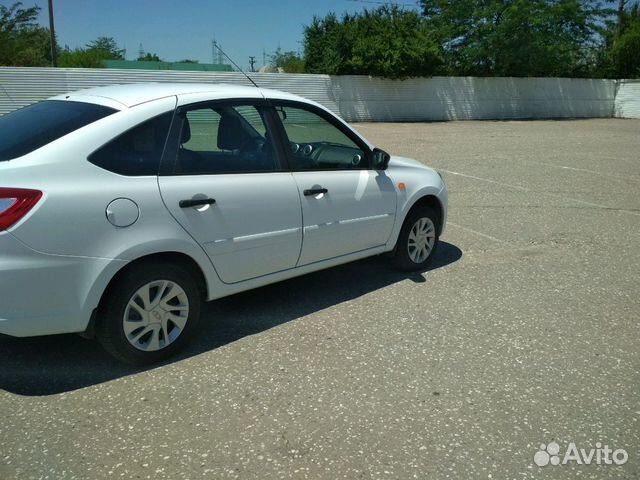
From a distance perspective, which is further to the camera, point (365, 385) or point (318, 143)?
point (318, 143)

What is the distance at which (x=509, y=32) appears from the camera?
29766mm

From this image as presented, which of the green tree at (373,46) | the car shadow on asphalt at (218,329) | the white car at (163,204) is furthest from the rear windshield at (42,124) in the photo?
the green tree at (373,46)

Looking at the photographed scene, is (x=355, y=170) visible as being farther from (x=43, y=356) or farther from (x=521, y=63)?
(x=521, y=63)

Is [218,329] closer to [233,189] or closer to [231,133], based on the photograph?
[233,189]

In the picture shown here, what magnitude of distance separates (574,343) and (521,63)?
2973 cm

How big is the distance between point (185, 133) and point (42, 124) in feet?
2.80

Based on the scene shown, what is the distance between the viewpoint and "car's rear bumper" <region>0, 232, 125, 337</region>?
302 centimetres

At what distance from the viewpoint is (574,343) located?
415 centimetres

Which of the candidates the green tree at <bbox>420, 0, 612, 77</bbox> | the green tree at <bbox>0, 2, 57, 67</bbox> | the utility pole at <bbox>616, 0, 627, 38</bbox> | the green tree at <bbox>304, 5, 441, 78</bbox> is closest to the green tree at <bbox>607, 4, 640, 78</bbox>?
A: the utility pole at <bbox>616, 0, 627, 38</bbox>

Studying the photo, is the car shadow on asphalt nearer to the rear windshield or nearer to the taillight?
the taillight

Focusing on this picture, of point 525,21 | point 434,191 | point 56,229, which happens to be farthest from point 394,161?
point 525,21

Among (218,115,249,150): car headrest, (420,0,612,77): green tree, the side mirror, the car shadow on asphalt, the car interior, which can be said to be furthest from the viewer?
(420,0,612,77): green tree

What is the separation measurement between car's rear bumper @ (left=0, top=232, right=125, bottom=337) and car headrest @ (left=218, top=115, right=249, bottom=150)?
4.02ft

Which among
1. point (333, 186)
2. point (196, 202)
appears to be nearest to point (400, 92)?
point (333, 186)
